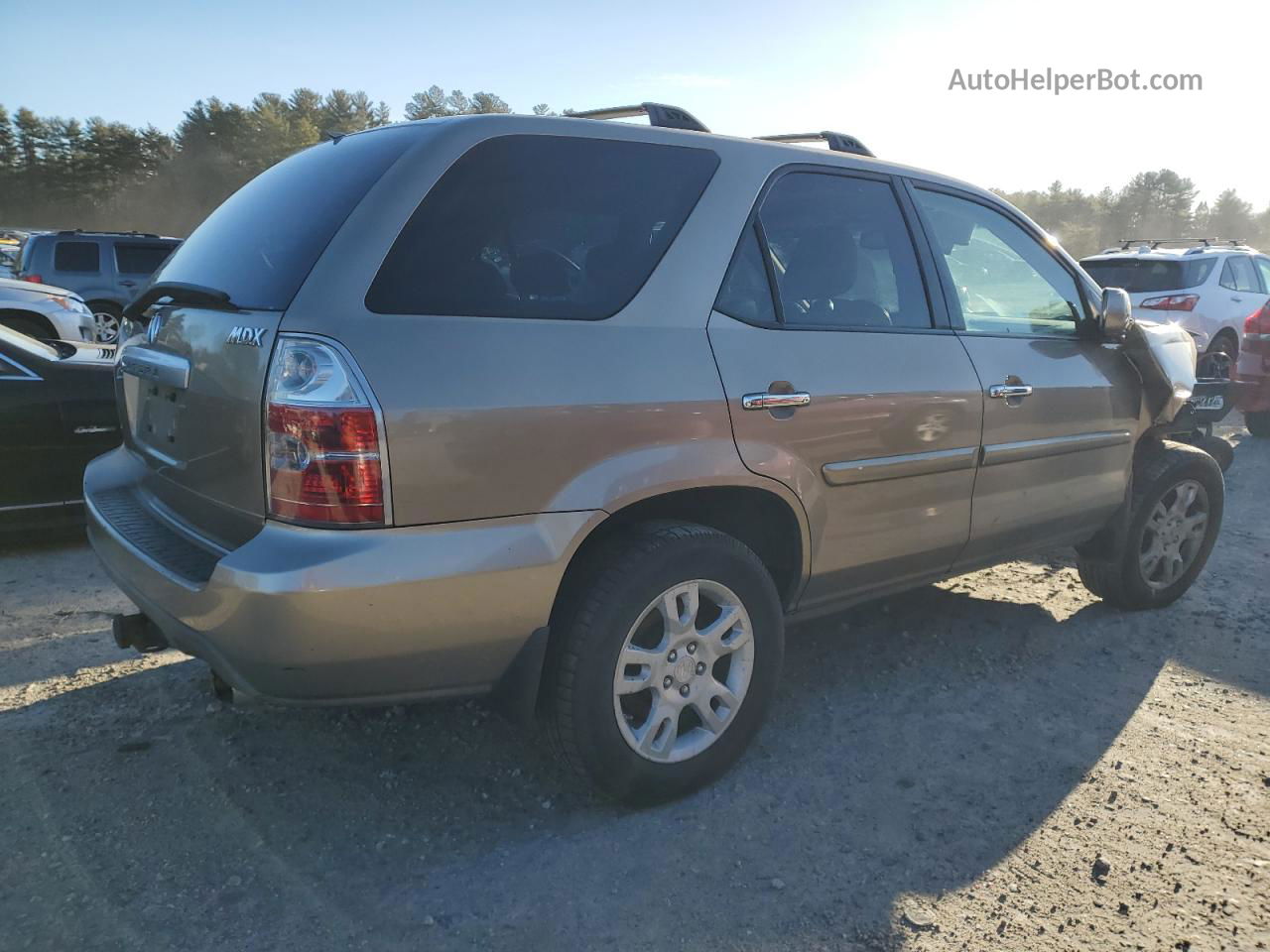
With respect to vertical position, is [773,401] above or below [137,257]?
below

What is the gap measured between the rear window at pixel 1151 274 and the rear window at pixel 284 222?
9474 mm

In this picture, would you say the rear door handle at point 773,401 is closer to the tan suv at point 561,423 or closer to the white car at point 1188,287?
the tan suv at point 561,423

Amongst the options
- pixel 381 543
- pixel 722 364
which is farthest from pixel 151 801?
pixel 722 364

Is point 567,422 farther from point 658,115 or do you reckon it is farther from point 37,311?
point 37,311

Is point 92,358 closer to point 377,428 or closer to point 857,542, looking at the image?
point 377,428

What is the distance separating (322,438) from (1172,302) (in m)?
10.5

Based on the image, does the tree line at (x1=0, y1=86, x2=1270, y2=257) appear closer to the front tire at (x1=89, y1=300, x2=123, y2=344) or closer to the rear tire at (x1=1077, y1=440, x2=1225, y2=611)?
the front tire at (x1=89, y1=300, x2=123, y2=344)

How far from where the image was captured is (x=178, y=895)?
2174 millimetres

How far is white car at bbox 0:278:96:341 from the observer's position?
31.9 ft

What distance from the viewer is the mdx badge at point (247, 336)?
206 centimetres

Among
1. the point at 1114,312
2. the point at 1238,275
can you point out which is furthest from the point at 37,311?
the point at 1238,275

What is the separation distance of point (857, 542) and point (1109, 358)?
1.69m

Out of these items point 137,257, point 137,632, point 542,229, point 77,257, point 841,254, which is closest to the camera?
point 542,229

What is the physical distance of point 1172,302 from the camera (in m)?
9.98
